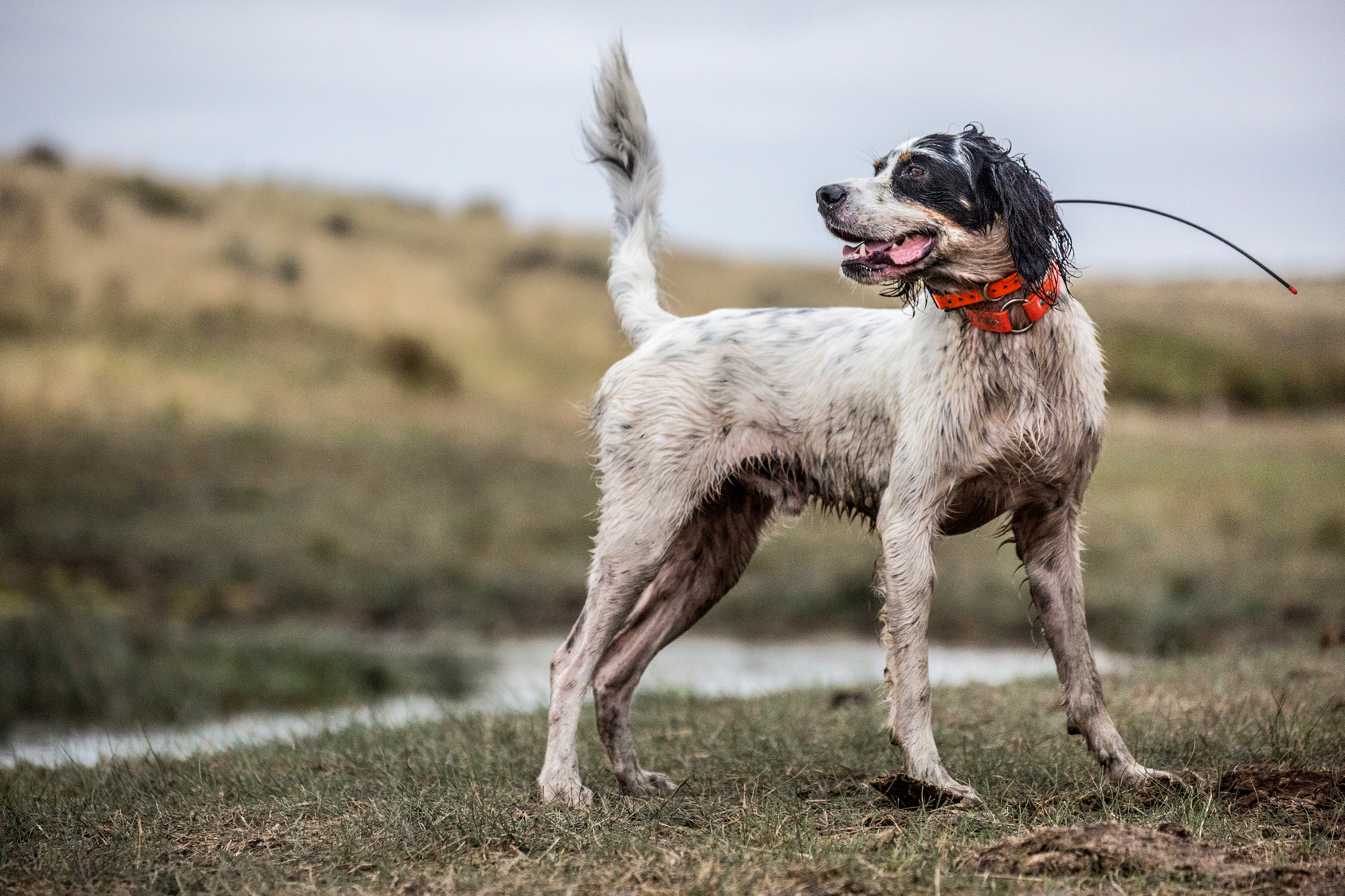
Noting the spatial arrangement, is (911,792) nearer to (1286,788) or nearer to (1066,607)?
(1066,607)

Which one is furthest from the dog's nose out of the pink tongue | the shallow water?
the shallow water

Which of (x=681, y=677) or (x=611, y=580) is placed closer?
(x=611, y=580)

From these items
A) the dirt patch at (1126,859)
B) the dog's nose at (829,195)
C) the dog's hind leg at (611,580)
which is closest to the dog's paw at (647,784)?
the dog's hind leg at (611,580)

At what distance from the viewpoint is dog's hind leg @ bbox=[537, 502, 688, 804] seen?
525 cm

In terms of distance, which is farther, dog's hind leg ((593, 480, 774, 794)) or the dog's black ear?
dog's hind leg ((593, 480, 774, 794))

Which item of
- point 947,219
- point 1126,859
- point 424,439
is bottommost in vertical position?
point 424,439

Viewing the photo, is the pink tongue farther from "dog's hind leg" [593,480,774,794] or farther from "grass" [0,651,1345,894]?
"grass" [0,651,1345,894]

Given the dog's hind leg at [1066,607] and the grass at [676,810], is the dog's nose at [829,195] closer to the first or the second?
the dog's hind leg at [1066,607]

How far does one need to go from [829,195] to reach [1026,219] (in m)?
0.69

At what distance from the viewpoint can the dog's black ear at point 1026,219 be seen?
4520mm

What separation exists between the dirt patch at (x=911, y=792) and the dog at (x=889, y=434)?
0.10 feet

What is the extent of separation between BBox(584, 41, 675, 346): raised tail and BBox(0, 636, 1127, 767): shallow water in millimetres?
2578

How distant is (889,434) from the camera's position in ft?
16.2

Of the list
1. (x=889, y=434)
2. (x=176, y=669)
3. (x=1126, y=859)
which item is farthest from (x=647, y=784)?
(x=176, y=669)
